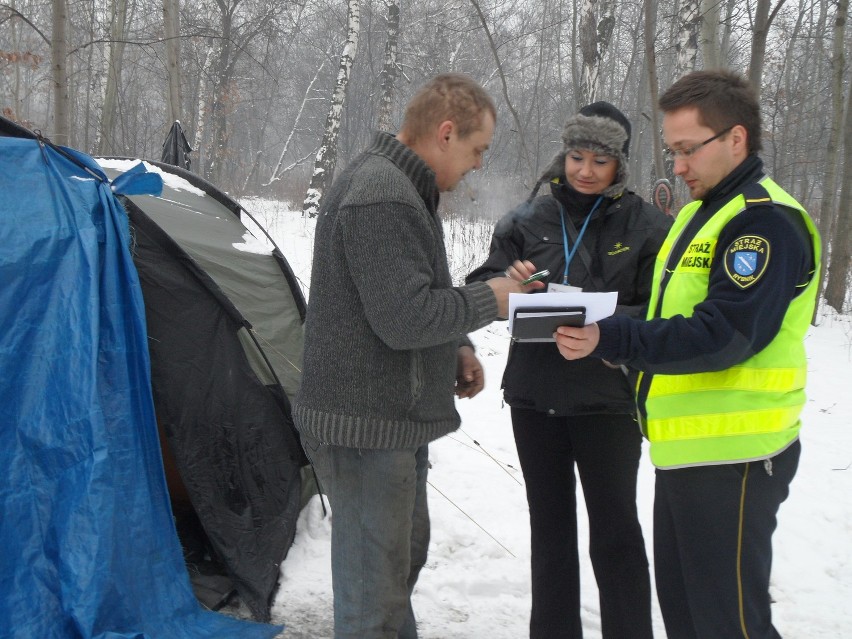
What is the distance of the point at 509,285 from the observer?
184 centimetres

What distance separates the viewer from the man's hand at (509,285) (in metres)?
1.79

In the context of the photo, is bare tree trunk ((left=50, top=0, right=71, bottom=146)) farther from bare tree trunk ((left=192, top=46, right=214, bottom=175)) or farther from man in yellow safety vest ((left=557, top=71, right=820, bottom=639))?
bare tree trunk ((left=192, top=46, right=214, bottom=175))

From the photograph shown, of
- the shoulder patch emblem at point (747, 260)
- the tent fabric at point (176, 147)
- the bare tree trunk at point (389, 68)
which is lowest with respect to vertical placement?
the shoulder patch emblem at point (747, 260)

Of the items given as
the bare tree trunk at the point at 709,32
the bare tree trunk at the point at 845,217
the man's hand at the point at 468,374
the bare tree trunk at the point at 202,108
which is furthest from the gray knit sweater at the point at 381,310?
the bare tree trunk at the point at 202,108

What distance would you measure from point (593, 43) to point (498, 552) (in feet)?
19.2

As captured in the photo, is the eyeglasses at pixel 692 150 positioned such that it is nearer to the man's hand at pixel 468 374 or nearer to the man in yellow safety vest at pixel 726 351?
the man in yellow safety vest at pixel 726 351

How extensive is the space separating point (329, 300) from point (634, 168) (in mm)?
21911

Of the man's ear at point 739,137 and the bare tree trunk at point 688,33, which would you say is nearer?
the man's ear at point 739,137

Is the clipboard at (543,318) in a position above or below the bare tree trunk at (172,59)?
below

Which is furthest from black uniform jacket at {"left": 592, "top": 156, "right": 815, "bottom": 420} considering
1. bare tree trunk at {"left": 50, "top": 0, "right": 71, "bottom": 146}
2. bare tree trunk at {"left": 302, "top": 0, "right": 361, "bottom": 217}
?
bare tree trunk at {"left": 302, "top": 0, "right": 361, "bottom": 217}

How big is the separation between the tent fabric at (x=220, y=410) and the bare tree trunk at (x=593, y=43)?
5313 millimetres

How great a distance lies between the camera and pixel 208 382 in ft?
9.23

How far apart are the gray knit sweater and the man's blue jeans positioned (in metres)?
0.08

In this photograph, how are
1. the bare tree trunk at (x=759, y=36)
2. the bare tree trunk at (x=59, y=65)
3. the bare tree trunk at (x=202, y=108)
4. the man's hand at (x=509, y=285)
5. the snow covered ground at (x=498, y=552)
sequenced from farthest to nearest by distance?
the bare tree trunk at (x=202, y=108)
the bare tree trunk at (x=759, y=36)
the bare tree trunk at (x=59, y=65)
the snow covered ground at (x=498, y=552)
the man's hand at (x=509, y=285)
